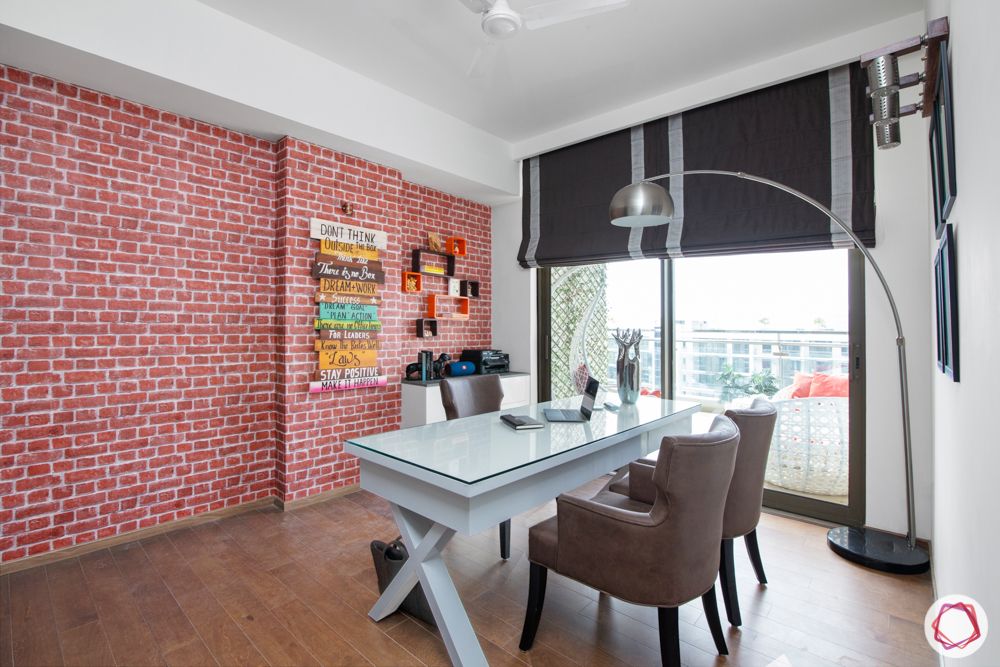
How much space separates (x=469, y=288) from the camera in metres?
4.98

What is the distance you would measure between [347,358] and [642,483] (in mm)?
2506

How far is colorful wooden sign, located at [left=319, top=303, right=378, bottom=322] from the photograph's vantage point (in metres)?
3.67

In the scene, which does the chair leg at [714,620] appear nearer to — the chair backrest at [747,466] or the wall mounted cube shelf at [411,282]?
the chair backrest at [747,466]

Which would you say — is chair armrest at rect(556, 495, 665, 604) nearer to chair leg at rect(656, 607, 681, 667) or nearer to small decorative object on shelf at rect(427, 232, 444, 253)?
chair leg at rect(656, 607, 681, 667)

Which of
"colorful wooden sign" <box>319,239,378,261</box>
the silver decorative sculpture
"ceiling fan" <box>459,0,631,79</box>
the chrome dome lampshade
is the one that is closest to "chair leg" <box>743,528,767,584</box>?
the silver decorative sculpture

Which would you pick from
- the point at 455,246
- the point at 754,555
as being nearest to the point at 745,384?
the point at 754,555

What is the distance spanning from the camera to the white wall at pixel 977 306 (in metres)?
0.82

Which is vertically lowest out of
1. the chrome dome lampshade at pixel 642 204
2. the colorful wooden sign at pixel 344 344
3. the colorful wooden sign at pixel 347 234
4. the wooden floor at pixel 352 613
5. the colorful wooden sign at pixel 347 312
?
the wooden floor at pixel 352 613

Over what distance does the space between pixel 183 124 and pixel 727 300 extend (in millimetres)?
4165

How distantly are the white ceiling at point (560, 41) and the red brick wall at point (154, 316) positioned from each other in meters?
0.80

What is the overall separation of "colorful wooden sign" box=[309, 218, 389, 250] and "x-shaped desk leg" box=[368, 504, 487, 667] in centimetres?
242

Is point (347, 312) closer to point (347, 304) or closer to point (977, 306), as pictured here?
point (347, 304)

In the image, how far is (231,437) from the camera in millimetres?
3414

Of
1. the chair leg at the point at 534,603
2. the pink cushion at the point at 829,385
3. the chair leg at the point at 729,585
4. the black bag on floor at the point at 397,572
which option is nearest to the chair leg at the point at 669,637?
the chair leg at the point at 534,603
